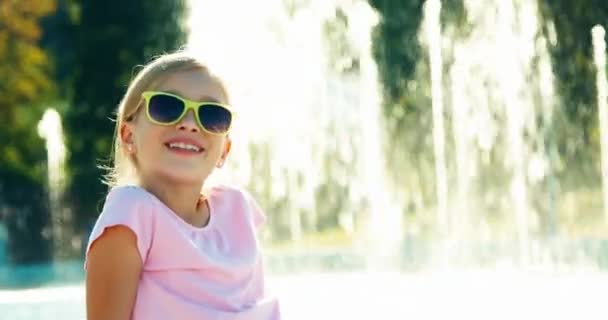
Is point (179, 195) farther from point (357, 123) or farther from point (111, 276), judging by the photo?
point (357, 123)

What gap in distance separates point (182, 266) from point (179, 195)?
11cm

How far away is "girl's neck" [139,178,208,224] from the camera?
4.93 feet

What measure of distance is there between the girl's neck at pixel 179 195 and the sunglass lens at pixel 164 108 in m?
0.10

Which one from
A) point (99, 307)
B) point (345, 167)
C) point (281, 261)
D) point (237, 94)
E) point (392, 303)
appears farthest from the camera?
point (345, 167)

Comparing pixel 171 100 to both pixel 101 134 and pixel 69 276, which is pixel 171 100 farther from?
pixel 101 134

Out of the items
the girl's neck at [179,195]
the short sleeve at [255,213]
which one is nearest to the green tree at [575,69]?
the short sleeve at [255,213]

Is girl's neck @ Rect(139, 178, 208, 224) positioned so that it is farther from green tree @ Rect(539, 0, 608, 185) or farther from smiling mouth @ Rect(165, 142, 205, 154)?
green tree @ Rect(539, 0, 608, 185)

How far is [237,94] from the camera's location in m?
1.62

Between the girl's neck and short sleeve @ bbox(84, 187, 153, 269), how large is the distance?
0.06 m

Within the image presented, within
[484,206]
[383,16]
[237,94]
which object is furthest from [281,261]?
[237,94]

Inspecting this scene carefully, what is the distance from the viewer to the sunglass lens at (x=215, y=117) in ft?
4.80

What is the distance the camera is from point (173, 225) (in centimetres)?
145

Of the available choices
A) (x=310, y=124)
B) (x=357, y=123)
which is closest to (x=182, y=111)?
(x=310, y=124)

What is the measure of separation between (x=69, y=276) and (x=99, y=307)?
8.43 m
